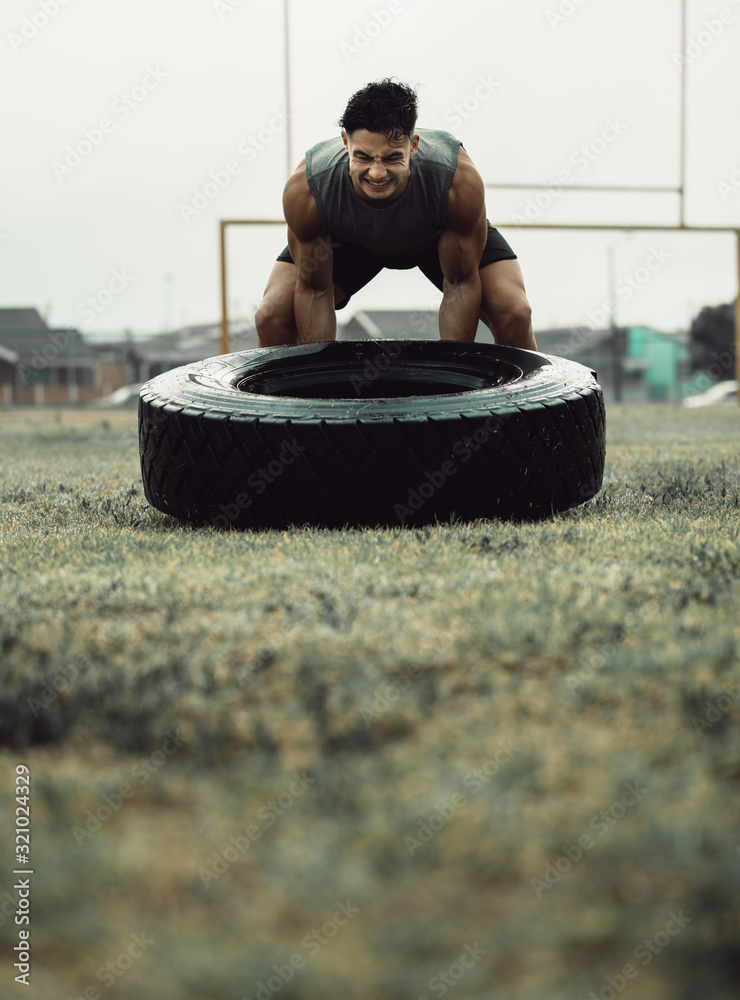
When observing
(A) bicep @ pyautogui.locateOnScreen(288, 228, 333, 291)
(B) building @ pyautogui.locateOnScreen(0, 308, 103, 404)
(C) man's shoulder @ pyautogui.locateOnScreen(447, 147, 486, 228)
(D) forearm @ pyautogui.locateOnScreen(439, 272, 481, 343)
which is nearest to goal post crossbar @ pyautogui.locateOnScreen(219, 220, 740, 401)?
(A) bicep @ pyautogui.locateOnScreen(288, 228, 333, 291)

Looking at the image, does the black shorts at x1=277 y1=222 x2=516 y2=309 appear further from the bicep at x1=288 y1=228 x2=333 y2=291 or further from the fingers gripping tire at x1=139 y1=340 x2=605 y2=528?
the fingers gripping tire at x1=139 y1=340 x2=605 y2=528

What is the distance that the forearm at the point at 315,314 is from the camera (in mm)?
3699

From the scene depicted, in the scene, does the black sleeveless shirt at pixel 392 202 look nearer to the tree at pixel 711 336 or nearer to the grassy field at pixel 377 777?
the grassy field at pixel 377 777

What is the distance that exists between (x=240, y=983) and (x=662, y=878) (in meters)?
0.37

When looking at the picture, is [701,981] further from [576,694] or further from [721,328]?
[721,328]

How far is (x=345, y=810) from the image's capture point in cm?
91

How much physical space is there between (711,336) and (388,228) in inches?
1399

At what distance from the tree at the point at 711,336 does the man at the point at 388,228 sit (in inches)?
1294

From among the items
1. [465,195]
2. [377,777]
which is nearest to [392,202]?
[465,195]

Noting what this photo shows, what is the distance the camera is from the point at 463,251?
11.3 feet

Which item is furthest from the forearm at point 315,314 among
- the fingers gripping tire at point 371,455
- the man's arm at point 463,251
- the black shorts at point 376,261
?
the fingers gripping tire at point 371,455

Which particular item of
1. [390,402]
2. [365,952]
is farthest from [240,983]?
[390,402]

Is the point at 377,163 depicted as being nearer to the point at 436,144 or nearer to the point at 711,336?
the point at 436,144

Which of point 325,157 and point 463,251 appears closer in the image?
point 325,157
